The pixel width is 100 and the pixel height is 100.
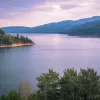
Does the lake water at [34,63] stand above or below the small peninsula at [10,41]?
below

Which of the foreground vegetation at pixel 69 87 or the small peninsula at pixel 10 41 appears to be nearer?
the foreground vegetation at pixel 69 87

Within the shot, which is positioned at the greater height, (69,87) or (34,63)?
(69,87)

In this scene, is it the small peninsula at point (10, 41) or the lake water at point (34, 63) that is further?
the small peninsula at point (10, 41)

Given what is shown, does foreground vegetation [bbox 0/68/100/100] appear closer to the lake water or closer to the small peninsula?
the lake water

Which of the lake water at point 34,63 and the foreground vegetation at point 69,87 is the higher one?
the foreground vegetation at point 69,87

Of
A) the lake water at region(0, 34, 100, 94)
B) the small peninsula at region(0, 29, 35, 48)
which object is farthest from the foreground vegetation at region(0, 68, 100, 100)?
the small peninsula at region(0, 29, 35, 48)

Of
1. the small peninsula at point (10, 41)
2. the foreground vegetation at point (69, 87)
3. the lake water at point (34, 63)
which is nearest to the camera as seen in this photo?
the foreground vegetation at point (69, 87)

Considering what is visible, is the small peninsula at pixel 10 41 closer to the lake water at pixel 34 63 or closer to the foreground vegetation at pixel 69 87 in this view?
the lake water at pixel 34 63

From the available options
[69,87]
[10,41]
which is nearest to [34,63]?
[69,87]

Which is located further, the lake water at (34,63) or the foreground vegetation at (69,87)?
the lake water at (34,63)

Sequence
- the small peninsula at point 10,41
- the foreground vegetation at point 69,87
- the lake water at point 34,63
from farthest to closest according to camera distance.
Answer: the small peninsula at point 10,41
the lake water at point 34,63
the foreground vegetation at point 69,87

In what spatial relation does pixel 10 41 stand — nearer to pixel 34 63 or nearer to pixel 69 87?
pixel 34 63

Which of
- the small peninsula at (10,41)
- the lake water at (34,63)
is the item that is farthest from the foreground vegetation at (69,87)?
the small peninsula at (10,41)

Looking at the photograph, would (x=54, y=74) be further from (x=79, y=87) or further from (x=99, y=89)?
(x=99, y=89)
